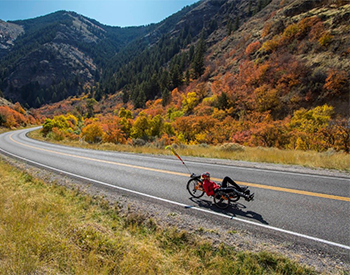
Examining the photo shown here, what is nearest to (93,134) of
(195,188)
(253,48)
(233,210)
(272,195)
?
(195,188)

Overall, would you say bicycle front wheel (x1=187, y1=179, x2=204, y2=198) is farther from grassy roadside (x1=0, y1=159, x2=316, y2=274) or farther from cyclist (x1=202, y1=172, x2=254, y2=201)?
grassy roadside (x1=0, y1=159, x2=316, y2=274)

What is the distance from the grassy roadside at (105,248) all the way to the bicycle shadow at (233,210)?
113 cm

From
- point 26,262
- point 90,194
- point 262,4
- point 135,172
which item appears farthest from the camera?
point 262,4

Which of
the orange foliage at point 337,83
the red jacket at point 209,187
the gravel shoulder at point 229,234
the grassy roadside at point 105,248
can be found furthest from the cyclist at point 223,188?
the orange foliage at point 337,83

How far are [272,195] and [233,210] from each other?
147 cm

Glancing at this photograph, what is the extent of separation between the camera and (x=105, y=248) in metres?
3.39

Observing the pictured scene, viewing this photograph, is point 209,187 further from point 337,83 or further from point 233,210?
point 337,83

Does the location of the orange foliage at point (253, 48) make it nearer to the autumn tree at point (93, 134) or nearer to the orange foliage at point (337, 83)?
the orange foliage at point (337, 83)

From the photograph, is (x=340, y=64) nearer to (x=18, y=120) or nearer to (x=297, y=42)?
(x=297, y=42)

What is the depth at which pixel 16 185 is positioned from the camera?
7.07 metres

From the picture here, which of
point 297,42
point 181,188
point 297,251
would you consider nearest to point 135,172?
point 181,188

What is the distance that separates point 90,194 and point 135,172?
2.47m

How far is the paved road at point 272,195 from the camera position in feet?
12.6

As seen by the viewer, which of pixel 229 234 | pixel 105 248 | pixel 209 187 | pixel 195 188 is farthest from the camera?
pixel 195 188
